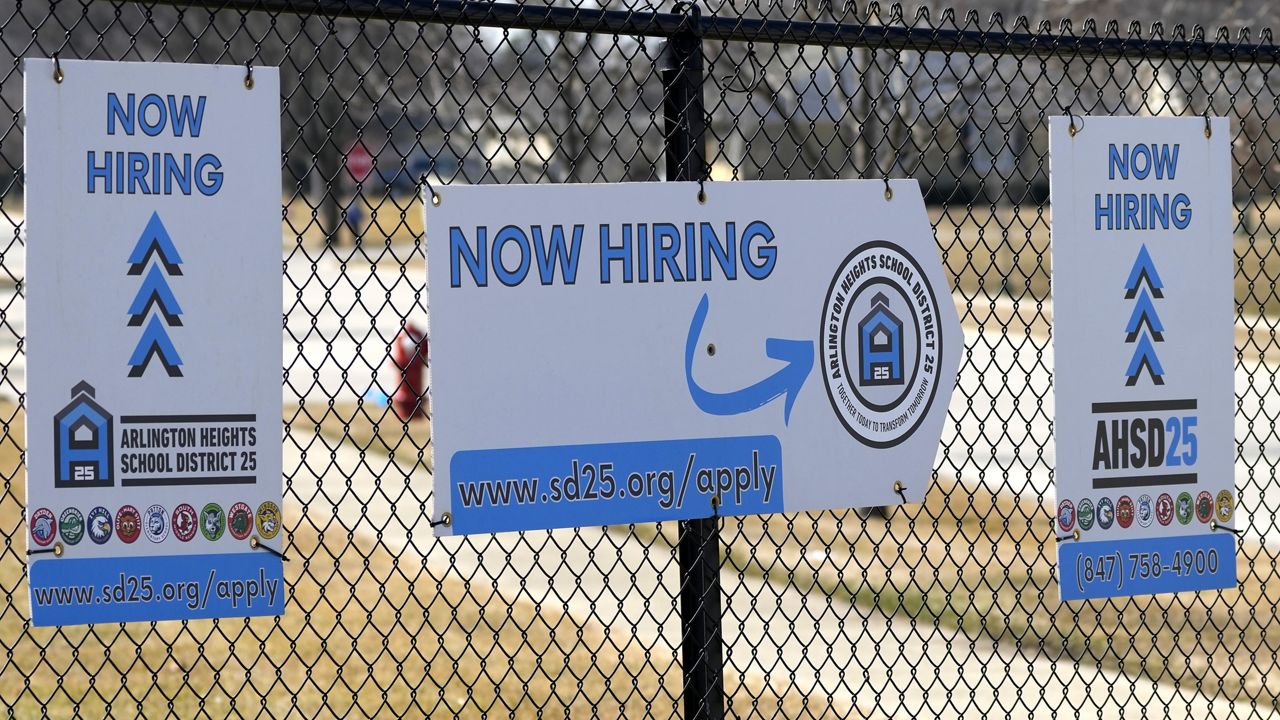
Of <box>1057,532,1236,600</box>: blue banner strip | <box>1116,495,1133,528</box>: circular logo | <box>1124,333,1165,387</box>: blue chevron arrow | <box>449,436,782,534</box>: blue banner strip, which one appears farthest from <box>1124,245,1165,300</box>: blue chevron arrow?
<box>449,436,782,534</box>: blue banner strip

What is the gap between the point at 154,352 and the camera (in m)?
2.90

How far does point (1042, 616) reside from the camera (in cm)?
649

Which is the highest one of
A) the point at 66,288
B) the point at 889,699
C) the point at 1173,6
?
the point at 1173,6

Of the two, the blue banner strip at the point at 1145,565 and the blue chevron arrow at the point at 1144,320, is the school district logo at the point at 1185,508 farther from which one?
the blue chevron arrow at the point at 1144,320

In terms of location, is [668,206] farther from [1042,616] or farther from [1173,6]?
[1173,6]

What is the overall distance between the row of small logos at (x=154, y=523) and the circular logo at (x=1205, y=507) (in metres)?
2.41

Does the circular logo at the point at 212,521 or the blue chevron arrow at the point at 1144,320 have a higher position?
the blue chevron arrow at the point at 1144,320

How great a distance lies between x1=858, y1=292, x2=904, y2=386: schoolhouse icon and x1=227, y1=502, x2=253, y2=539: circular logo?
144cm

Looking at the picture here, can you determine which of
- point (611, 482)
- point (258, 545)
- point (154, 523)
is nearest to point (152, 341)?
point (154, 523)

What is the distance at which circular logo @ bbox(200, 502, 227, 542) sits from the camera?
9.75ft

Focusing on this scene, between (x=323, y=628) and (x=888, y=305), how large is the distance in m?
3.55

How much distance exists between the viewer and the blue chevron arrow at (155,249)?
2.88 m

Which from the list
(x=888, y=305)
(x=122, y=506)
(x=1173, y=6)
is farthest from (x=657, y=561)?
(x=1173, y=6)

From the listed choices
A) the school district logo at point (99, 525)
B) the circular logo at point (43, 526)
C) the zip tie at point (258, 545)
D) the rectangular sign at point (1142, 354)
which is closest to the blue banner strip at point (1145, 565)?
the rectangular sign at point (1142, 354)
